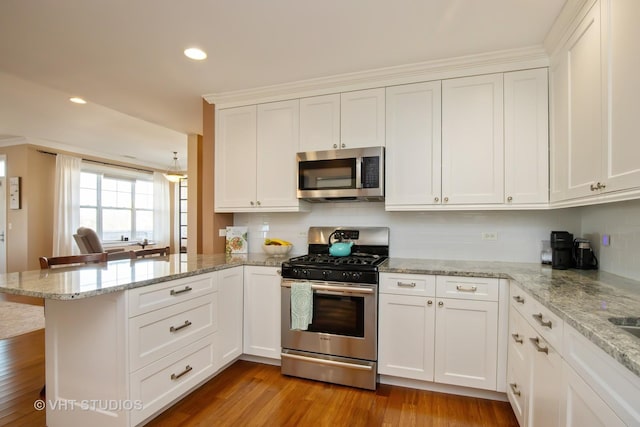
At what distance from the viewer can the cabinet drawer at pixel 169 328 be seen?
68.9 inches

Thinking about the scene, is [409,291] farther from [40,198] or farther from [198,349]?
[40,198]

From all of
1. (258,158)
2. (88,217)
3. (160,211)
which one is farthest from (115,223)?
(258,158)

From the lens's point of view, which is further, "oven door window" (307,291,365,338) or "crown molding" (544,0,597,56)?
"oven door window" (307,291,365,338)

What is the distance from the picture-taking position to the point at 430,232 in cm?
283

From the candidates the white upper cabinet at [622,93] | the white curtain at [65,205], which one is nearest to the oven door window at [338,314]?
the white upper cabinet at [622,93]

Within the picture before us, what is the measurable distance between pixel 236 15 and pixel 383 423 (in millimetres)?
2630

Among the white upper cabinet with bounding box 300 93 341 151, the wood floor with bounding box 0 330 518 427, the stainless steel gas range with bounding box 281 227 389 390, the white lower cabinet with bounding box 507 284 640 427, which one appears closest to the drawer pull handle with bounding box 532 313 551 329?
the white lower cabinet with bounding box 507 284 640 427

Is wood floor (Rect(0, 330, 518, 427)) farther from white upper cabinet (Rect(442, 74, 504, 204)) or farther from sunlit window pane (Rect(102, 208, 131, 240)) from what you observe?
sunlit window pane (Rect(102, 208, 131, 240))

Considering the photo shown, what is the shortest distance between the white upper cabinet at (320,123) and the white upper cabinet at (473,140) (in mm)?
886

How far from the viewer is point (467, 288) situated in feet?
7.11

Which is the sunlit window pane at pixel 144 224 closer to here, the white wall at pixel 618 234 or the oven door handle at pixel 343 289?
the oven door handle at pixel 343 289

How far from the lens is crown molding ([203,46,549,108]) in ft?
7.61

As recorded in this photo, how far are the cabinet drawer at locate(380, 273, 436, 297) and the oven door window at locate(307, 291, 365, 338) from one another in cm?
20

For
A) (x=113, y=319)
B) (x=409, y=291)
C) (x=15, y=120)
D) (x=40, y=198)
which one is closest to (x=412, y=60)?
(x=409, y=291)
